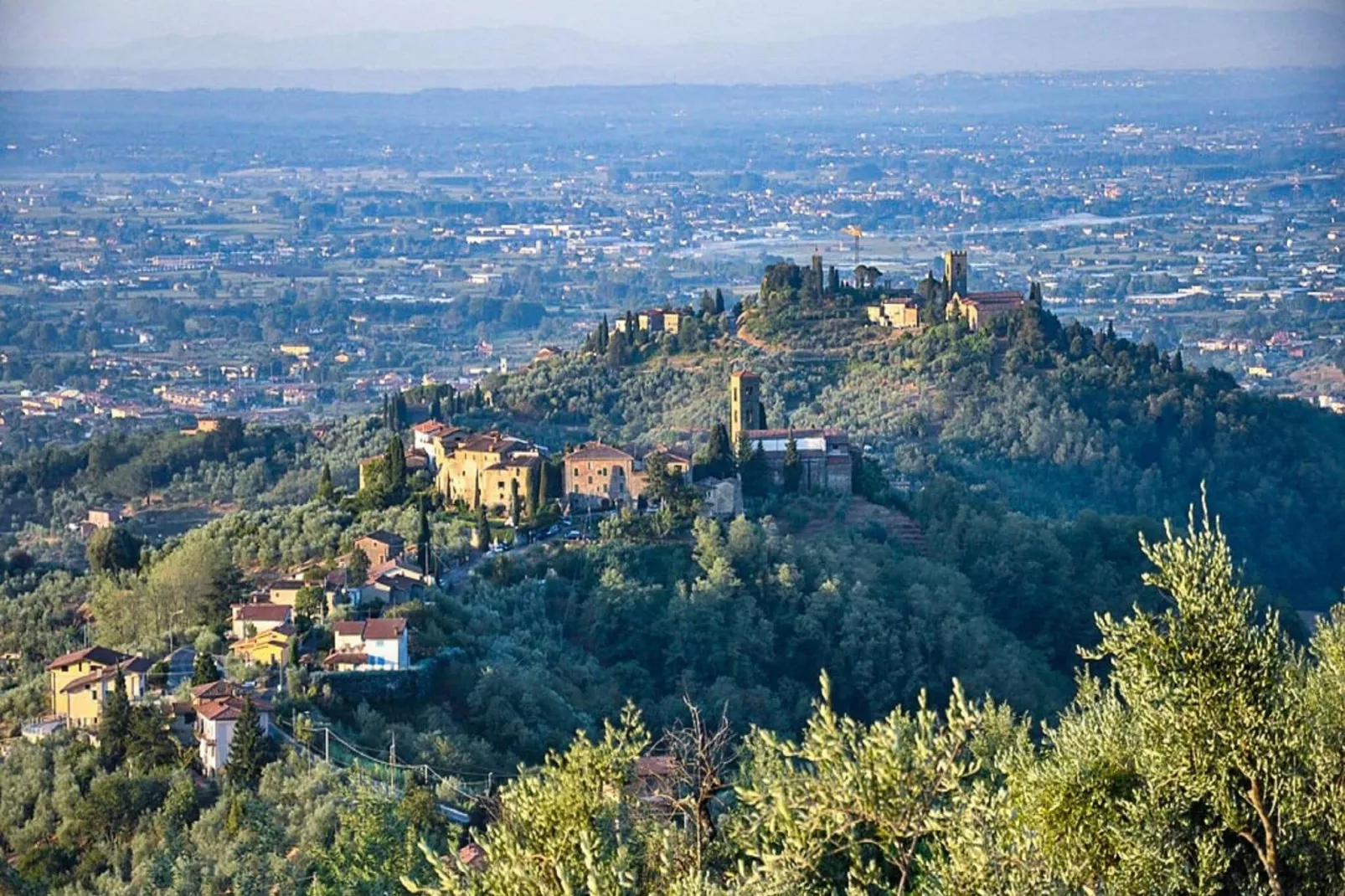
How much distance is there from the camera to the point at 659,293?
87125 mm

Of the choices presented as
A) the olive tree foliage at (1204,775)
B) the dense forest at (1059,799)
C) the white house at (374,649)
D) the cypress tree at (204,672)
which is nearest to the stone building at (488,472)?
the white house at (374,649)

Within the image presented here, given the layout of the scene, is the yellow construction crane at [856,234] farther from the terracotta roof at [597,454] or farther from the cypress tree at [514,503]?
the cypress tree at [514,503]

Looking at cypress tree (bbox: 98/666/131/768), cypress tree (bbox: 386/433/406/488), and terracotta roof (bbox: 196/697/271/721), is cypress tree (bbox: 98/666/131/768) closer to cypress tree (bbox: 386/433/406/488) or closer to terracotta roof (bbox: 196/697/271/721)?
terracotta roof (bbox: 196/697/271/721)

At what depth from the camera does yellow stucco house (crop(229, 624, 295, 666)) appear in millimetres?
23172

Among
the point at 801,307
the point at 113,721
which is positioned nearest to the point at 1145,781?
the point at 113,721

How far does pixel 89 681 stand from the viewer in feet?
73.7

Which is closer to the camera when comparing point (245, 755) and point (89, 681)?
point (245, 755)

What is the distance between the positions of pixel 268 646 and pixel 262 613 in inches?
43.7

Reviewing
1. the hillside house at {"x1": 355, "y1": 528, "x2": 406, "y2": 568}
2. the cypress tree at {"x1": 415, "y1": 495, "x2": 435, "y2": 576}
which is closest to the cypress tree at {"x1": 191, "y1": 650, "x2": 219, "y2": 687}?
the cypress tree at {"x1": 415, "y1": 495, "x2": 435, "y2": 576}

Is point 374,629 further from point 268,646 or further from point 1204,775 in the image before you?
point 1204,775

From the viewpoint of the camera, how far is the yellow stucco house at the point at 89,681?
878 inches

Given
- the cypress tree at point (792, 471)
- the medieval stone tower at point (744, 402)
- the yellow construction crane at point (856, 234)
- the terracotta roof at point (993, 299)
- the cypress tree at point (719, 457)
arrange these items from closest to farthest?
the cypress tree at point (719, 457), the cypress tree at point (792, 471), the medieval stone tower at point (744, 402), the terracotta roof at point (993, 299), the yellow construction crane at point (856, 234)

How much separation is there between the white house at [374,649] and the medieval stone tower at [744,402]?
1035cm

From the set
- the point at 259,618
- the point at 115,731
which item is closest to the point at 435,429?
the point at 259,618
